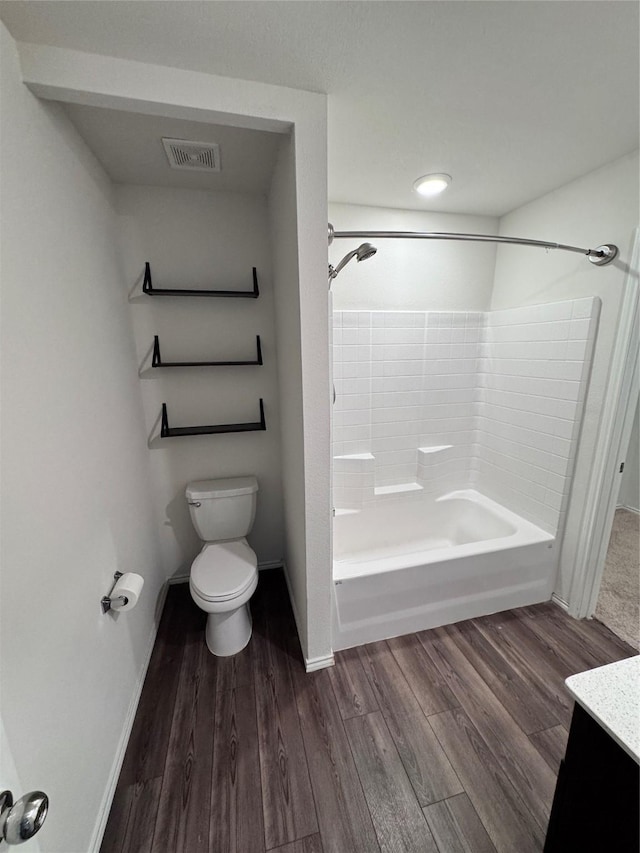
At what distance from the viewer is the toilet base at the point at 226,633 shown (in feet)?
5.45

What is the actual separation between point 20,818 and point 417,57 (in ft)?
6.20

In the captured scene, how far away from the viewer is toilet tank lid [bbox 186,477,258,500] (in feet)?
6.22

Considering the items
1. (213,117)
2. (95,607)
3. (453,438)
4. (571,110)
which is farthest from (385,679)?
(571,110)

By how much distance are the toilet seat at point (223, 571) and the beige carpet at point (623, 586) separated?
6.53ft

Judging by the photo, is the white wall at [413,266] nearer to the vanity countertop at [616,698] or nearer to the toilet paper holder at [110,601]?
the toilet paper holder at [110,601]

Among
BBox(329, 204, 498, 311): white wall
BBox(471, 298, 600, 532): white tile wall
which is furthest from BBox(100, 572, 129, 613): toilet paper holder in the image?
BBox(471, 298, 600, 532): white tile wall

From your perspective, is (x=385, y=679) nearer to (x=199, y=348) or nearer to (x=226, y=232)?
(x=199, y=348)

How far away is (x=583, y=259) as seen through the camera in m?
1.71

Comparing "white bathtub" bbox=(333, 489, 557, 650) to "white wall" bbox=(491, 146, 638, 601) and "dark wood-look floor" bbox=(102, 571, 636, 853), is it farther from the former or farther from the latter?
"white wall" bbox=(491, 146, 638, 601)

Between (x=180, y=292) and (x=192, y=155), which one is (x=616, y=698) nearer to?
(x=180, y=292)

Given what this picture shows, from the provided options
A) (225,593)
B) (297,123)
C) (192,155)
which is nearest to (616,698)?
(225,593)

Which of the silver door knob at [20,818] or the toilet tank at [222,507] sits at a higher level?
the silver door knob at [20,818]

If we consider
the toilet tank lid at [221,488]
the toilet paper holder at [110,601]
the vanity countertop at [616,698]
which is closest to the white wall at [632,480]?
the vanity countertop at [616,698]

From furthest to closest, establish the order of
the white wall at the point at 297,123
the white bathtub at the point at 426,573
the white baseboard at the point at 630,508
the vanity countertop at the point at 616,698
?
1. the white baseboard at the point at 630,508
2. the white bathtub at the point at 426,573
3. the white wall at the point at 297,123
4. the vanity countertop at the point at 616,698
